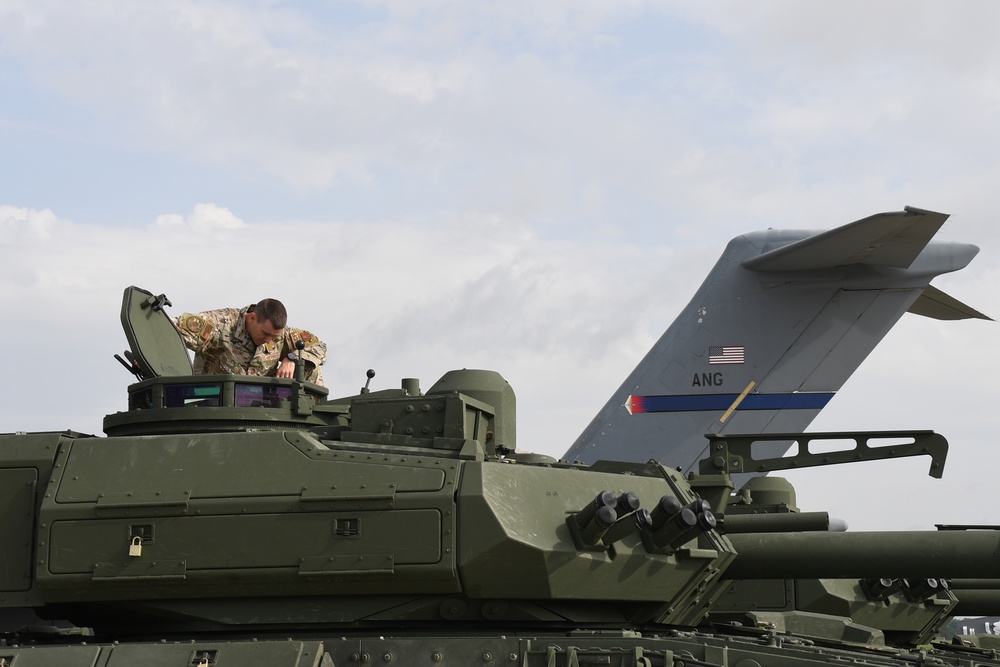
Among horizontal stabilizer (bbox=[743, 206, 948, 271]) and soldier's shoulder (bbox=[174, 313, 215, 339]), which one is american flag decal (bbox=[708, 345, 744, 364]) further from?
soldier's shoulder (bbox=[174, 313, 215, 339])

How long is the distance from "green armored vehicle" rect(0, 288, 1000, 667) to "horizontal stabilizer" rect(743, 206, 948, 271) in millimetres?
7866

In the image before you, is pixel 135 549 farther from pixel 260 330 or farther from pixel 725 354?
pixel 725 354

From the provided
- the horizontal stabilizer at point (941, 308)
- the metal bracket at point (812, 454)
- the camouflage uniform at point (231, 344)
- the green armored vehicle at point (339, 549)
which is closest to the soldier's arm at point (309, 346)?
the camouflage uniform at point (231, 344)

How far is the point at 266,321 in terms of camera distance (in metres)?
11.6

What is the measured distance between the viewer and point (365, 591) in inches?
374

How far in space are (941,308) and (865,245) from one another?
293cm

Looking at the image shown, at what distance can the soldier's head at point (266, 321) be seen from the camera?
1162cm

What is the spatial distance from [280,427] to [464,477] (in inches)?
76.6

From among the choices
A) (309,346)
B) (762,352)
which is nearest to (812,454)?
(762,352)

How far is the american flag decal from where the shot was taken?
63.4 ft

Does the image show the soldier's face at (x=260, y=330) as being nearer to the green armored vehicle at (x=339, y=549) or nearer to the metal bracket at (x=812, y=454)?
the green armored vehicle at (x=339, y=549)

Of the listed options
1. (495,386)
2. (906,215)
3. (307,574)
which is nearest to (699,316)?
(906,215)

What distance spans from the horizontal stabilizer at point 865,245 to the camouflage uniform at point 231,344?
8.38m

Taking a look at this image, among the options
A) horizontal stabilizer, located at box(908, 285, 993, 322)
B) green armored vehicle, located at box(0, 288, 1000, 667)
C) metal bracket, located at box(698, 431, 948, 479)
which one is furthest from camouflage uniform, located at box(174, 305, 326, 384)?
horizontal stabilizer, located at box(908, 285, 993, 322)
